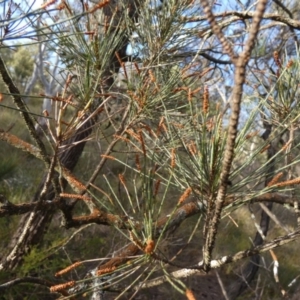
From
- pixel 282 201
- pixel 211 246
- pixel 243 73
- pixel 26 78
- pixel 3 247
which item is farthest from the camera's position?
pixel 26 78

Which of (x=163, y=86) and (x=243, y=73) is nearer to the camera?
(x=243, y=73)

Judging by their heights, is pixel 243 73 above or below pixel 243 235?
above

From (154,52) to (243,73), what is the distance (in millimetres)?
1108

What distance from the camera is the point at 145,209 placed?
0.88 m

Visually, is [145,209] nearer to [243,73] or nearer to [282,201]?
[243,73]

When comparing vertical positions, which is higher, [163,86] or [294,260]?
[163,86]

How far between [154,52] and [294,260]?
15.2 feet

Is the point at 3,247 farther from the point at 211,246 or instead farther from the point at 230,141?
the point at 230,141

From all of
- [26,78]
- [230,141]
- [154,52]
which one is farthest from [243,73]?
[26,78]

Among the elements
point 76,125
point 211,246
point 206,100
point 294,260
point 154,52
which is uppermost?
point 154,52

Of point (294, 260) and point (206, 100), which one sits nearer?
point (206, 100)

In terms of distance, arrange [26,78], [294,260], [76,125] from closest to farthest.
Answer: [76,125] → [294,260] → [26,78]

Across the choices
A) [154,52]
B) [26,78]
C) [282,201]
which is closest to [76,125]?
[154,52]

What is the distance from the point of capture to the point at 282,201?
5.90 feet
